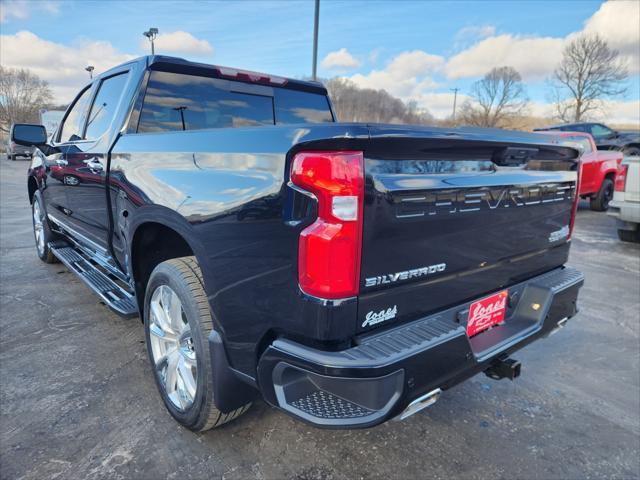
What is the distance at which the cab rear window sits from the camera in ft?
10.1

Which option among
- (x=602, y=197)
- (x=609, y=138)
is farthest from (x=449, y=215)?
(x=609, y=138)

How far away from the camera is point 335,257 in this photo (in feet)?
5.10

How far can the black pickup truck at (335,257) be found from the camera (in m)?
1.58

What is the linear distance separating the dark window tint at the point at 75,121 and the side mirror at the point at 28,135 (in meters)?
0.20

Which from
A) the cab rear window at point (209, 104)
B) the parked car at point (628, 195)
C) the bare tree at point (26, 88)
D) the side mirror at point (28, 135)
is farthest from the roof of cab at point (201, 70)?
the bare tree at point (26, 88)

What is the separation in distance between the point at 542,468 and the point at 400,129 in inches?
70.8

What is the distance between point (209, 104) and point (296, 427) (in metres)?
2.30

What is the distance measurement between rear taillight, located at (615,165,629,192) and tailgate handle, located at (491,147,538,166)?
5.90m

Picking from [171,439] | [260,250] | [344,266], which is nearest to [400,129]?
[344,266]

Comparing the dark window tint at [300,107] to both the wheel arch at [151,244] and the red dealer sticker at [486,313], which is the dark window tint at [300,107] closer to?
the wheel arch at [151,244]

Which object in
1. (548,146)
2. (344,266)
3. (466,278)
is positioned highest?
(548,146)

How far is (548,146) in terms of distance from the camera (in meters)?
2.33

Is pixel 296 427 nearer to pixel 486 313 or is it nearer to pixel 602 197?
pixel 486 313

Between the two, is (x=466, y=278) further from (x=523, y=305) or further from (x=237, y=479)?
(x=237, y=479)
